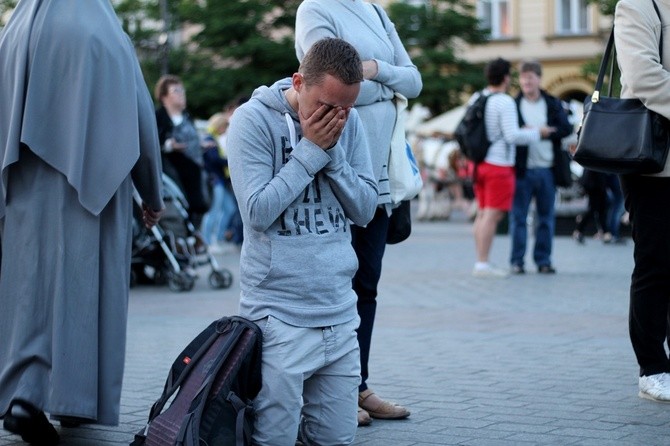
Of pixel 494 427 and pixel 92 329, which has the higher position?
pixel 92 329

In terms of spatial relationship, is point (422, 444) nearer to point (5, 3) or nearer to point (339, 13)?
point (339, 13)

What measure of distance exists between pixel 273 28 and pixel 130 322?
31481 mm

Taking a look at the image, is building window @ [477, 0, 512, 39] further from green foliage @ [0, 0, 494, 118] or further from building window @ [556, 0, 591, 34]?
green foliage @ [0, 0, 494, 118]

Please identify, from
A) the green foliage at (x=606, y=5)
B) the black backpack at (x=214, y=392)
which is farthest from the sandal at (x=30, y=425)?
the green foliage at (x=606, y=5)

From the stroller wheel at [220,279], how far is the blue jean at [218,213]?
4.40 metres

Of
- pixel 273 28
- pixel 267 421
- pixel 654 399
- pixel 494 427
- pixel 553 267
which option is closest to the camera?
pixel 267 421

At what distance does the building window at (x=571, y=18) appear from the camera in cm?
4378

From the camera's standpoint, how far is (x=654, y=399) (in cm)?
577

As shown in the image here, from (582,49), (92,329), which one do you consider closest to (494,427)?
(92,329)

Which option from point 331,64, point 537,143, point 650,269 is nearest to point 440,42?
point 537,143

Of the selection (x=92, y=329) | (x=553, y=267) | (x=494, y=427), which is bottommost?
(x=553, y=267)

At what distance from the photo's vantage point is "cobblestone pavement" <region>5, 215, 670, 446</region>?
525 centimetres

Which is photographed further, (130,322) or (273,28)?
(273,28)

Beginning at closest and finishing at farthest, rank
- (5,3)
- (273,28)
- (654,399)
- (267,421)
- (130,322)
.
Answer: (267,421) → (654,399) → (130,322) → (5,3) → (273,28)
